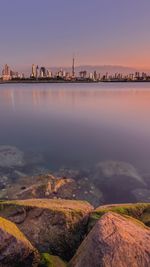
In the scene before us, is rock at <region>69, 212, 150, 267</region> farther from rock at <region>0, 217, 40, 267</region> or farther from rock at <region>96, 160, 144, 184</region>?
rock at <region>96, 160, 144, 184</region>

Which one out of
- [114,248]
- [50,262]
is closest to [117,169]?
[50,262]

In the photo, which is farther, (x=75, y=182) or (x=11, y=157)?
(x=11, y=157)

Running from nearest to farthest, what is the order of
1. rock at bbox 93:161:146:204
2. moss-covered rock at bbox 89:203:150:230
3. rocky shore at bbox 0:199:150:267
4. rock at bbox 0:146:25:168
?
1. rocky shore at bbox 0:199:150:267
2. moss-covered rock at bbox 89:203:150:230
3. rock at bbox 93:161:146:204
4. rock at bbox 0:146:25:168

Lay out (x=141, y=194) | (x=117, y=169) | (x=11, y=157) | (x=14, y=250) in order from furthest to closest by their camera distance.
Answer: (x=11, y=157) → (x=117, y=169) → (x=141, y=194) → (x=14, y=250)

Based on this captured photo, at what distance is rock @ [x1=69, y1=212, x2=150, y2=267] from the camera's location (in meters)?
4.30

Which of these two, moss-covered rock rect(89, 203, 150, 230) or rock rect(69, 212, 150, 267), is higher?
rock rect(69, 212, 150, 267)

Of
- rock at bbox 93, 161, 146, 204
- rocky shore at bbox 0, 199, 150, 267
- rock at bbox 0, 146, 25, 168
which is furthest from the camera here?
rock at bbox 0, 146, 25, 168

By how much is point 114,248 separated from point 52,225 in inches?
87.1

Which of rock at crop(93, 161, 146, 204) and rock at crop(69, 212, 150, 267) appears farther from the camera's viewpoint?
rock at crop(93, 161, 146, 204)

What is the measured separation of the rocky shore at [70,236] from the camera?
441 centimetres

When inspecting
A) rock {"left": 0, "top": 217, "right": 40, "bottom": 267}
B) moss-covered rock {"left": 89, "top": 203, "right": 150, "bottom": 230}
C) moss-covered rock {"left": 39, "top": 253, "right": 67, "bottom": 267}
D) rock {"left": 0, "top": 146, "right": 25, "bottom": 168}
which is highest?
rock {"left": 0, "top": 217, "right": 40, "bottom": 267}

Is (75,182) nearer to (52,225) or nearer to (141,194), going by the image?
(141,194)

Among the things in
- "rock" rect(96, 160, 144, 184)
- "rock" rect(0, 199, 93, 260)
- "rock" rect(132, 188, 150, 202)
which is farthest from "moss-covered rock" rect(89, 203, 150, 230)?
"rock" rect(96, 160, 144, 184)

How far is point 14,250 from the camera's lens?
16.5 ft
